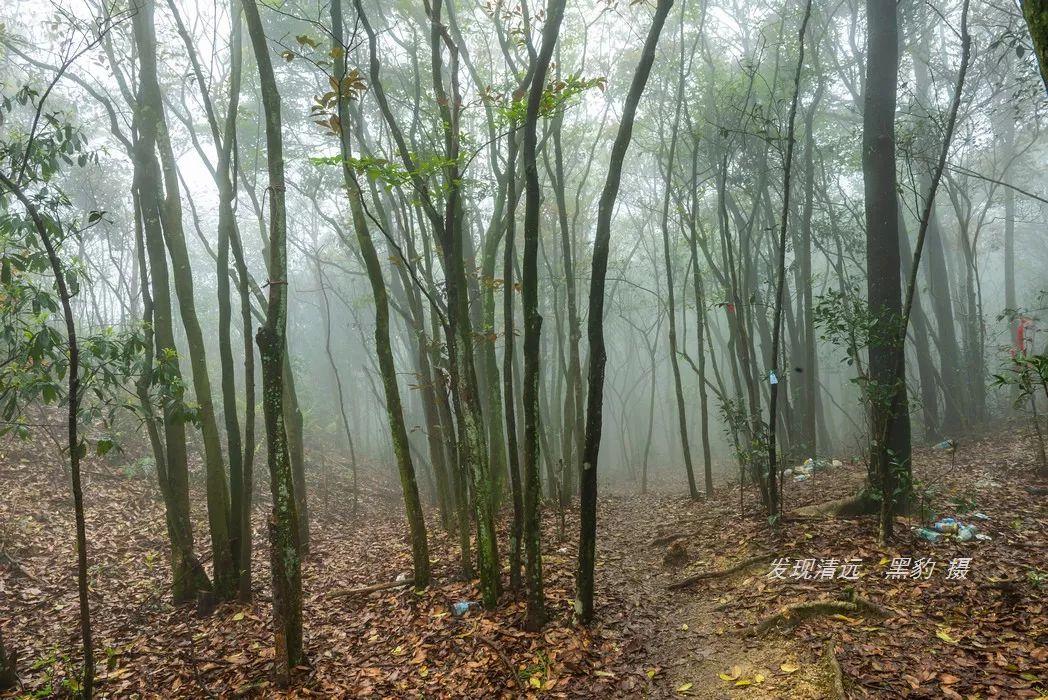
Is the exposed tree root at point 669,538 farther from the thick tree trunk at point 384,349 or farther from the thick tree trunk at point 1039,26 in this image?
the thick tree trunk at point 1039,26

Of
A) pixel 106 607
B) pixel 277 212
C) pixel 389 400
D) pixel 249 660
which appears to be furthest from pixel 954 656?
pixel 106 607

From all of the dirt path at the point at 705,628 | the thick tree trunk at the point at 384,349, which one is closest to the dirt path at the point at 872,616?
the dirt path at the point at 705,628

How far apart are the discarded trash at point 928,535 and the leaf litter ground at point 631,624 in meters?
0.07

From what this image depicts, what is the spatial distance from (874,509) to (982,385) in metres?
10.5

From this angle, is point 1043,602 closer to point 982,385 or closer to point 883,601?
point 883,601

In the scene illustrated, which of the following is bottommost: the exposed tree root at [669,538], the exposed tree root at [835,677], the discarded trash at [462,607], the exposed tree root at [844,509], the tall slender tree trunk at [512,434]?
the exposed tree root at [669,538]

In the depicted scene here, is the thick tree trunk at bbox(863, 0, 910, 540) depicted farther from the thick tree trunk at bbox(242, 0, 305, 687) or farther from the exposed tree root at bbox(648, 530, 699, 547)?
the thick tree trunk at bbox(242, 0, 305, 687)

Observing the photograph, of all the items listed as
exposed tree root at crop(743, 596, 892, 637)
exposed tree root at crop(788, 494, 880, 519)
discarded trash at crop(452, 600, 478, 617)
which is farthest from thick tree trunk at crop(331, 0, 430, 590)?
exposed tree root at crop(788, 494, 880, 519)

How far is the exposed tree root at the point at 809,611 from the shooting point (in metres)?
4.80

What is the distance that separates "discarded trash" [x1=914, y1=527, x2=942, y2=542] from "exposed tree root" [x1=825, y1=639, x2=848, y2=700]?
7.76 feet

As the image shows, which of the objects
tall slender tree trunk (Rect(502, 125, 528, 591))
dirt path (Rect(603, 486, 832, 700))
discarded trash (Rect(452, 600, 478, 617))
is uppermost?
tall slender tree trunk (Rect(502, 125, 528, 591))

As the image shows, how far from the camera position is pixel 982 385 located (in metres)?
14.4

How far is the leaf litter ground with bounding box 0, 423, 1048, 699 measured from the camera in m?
4.23

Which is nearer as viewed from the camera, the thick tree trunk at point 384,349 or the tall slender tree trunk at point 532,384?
the tall slender tree trunk at point 532,384
